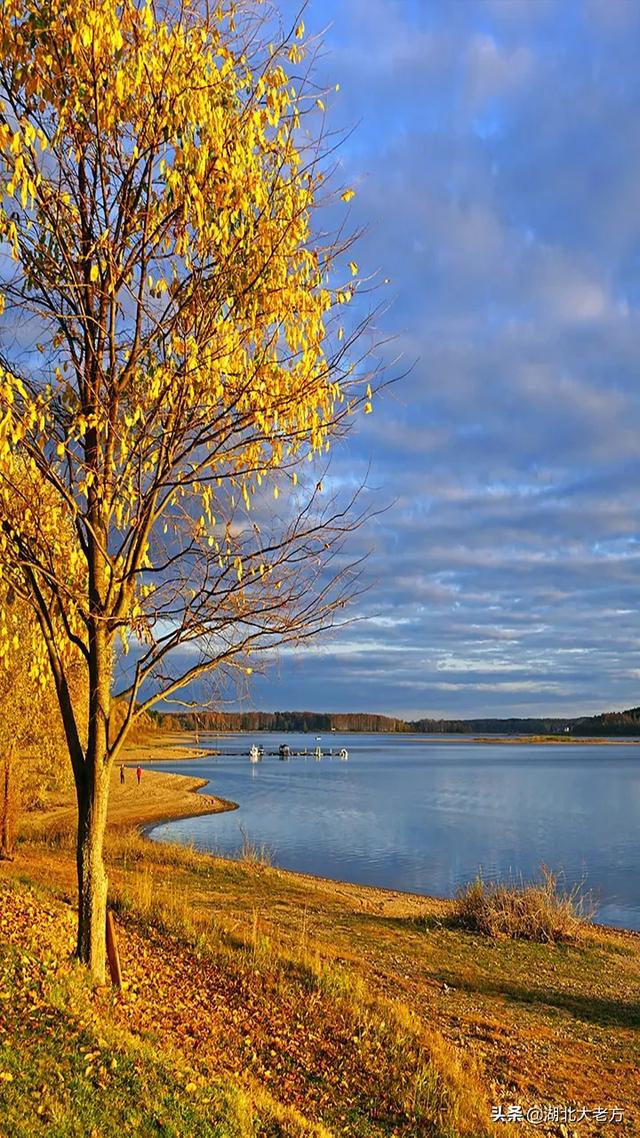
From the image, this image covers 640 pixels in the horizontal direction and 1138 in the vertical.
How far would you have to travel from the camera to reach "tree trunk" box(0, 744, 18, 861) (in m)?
23.2

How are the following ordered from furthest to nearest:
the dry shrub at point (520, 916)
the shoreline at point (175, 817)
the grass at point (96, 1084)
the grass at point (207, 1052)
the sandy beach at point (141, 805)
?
the sandy beach at point (141, 805) → the shoreline at point (175, 817) → the dry shrub at point (520, 916) → the grass at point (207, 1052) → the grass at point (96, 1084)

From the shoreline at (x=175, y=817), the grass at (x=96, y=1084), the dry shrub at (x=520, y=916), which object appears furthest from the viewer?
the shoreline at (x=175, y=817)

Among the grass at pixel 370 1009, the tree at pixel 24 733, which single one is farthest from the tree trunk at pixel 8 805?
the grass at pixel 370 1009

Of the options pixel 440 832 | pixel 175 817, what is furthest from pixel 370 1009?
pixel 175 817

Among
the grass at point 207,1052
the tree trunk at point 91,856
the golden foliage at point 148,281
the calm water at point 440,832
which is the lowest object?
the calm water at point 440,832

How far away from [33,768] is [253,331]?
20998 mm

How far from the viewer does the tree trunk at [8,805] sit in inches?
913

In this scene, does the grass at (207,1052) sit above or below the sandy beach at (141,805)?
above

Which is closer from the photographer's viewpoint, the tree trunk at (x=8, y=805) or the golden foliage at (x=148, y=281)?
the golden foliage at (x=148, y=281)

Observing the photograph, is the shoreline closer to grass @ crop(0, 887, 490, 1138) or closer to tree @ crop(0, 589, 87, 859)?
tree @ crop(0, 589, 87, 859)

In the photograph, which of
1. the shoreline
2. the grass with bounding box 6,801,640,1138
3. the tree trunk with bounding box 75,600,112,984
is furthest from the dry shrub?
the tree trunk with bounding box 75,600,112,984

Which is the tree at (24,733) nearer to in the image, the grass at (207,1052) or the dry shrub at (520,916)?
the grass at (207,1052)

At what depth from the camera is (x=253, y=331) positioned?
7371 mm

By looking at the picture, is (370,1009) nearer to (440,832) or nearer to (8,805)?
(8,805)
